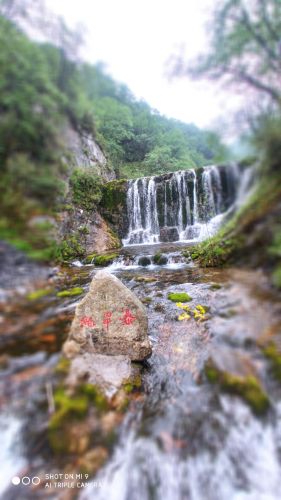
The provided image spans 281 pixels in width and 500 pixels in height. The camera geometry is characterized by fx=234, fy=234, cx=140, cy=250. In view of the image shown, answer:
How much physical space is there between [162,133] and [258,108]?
4.65 ft

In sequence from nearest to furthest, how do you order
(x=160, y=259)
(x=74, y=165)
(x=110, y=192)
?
(x=74, y=165), (x=110, y=192), (x=160, y=259)

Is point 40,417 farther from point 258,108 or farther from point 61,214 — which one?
point 258,108

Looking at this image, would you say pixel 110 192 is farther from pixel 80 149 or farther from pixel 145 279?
pixel 145 279

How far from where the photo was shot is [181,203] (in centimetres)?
741

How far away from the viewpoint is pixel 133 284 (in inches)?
315

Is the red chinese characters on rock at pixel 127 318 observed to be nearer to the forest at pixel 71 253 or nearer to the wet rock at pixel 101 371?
the wet rock at pixel 101 371

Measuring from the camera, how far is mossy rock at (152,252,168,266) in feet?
31.8

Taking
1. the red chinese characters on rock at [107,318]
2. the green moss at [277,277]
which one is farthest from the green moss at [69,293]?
the green moss at [277,277]

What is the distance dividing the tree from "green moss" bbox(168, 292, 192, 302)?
4559 millimetres

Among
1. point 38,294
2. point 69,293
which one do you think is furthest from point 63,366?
point 69,293

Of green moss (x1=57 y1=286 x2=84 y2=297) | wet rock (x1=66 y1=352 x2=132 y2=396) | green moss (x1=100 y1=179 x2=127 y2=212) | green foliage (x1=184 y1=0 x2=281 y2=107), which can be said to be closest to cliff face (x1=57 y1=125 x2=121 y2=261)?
green moss (x1=57 y1=286 x2=84 y2=297)

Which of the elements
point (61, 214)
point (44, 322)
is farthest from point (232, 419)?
point (61, 214)

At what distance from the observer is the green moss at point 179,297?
19.2ft

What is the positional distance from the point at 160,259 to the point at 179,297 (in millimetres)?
3779
